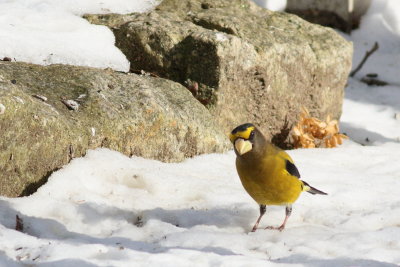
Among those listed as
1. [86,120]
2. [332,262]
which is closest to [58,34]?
[86,120]

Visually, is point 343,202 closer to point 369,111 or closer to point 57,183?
point 57,183

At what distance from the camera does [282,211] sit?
573 cm

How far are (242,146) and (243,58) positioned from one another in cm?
280

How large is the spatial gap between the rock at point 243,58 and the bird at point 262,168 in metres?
2.30

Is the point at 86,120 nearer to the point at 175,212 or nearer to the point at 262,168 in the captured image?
the point at 175,212

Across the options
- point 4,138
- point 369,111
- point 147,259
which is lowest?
point 369,111

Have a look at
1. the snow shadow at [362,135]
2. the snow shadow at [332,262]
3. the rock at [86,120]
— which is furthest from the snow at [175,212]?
the snow shadow at [362,135]

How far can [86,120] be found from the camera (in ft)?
18.7

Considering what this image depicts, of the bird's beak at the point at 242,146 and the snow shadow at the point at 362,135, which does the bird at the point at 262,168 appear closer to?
the bird's beak at the point at 242,146

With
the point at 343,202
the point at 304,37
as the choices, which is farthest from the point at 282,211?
the point at 304,37

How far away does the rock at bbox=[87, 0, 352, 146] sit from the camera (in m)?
7.27

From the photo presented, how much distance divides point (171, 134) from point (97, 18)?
219 cm

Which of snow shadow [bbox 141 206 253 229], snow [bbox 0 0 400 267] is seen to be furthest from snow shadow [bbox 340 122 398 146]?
snow shadow [bbox 141 206 253 229]

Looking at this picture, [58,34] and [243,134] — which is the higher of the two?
[243,134]
